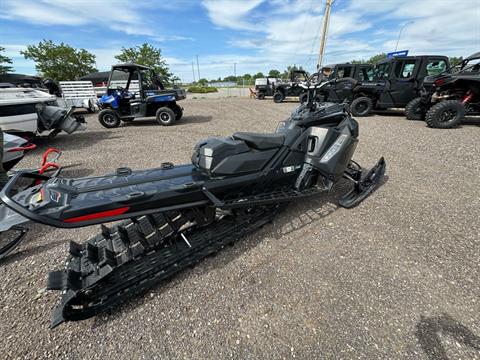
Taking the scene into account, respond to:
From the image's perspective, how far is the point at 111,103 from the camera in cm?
857

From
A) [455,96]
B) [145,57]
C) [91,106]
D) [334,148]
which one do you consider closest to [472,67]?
[455,96]

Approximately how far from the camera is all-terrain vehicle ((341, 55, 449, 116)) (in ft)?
27.6

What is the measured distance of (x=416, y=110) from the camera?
27.6 ft

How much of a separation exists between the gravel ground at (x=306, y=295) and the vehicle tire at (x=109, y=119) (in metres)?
7.08

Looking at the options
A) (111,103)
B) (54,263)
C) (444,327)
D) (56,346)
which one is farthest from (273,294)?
(111,103)

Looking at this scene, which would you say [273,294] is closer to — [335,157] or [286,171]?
[286,171]

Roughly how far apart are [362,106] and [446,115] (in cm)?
307

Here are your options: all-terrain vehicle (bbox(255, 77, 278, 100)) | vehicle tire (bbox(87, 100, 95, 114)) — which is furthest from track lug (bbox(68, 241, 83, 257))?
all-terrain vehicle (bbox(255, 77, 278, 100))

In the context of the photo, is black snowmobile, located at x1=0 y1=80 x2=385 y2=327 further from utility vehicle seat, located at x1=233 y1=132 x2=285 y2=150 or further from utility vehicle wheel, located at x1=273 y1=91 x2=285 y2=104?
utility vehicle wheel, located at x1=273 y1=91 x2=285 y2=104

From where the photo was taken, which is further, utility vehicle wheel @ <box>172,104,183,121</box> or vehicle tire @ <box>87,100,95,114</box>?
vehicle tire @ <box>87,100,95,114</box>

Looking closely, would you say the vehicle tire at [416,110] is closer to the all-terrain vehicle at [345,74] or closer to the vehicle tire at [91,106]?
the all-terrain vehicle at [345,74]

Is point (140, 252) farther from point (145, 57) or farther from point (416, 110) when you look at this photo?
point (145, 57)

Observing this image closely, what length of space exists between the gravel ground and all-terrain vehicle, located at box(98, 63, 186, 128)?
6.92 meters

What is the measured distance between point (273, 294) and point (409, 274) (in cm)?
129
